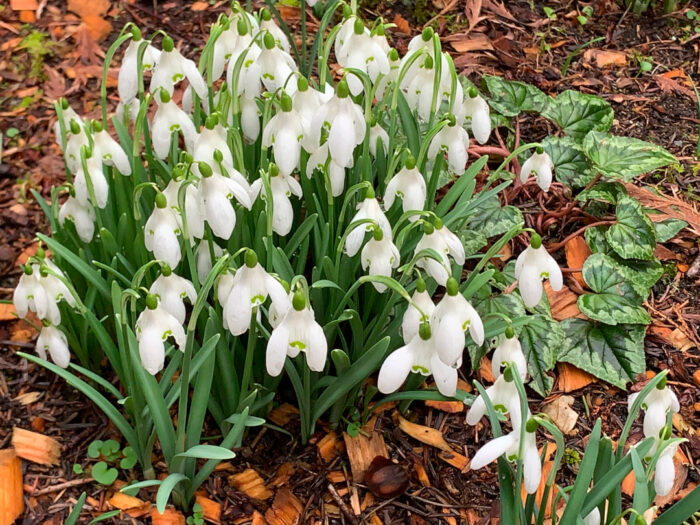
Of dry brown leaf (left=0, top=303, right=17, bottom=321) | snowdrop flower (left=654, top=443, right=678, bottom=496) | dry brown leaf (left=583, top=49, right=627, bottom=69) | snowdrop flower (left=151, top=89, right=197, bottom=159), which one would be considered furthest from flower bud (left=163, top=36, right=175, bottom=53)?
dry brown leaf (left=583, top=49, right=627, bottom=69)

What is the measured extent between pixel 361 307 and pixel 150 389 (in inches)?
27.5

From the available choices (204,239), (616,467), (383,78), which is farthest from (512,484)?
(383,78)

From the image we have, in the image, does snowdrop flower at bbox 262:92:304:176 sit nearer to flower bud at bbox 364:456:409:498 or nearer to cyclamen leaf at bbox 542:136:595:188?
flower bud at bbox 364:456:409:498

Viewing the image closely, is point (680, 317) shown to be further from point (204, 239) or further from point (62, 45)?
point (62, 45)

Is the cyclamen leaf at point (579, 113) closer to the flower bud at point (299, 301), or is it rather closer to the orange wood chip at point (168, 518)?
the flower bud at point (299, 301)

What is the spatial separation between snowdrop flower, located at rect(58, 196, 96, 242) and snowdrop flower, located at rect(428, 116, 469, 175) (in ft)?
3.10

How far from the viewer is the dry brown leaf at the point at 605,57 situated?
12.2 ft

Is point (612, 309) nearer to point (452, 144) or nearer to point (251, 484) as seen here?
point (452, 144)

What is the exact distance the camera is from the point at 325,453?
236 centimetres

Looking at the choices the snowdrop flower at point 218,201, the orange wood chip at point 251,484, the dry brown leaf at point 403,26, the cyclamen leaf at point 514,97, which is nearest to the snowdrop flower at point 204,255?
the snowdrop flower at point 218,201

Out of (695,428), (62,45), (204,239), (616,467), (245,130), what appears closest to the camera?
(616,467)

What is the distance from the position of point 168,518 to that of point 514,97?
199 cm

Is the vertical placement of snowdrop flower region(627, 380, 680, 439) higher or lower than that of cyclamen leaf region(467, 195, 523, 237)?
higher

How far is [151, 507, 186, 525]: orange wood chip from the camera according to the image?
2.18 m
